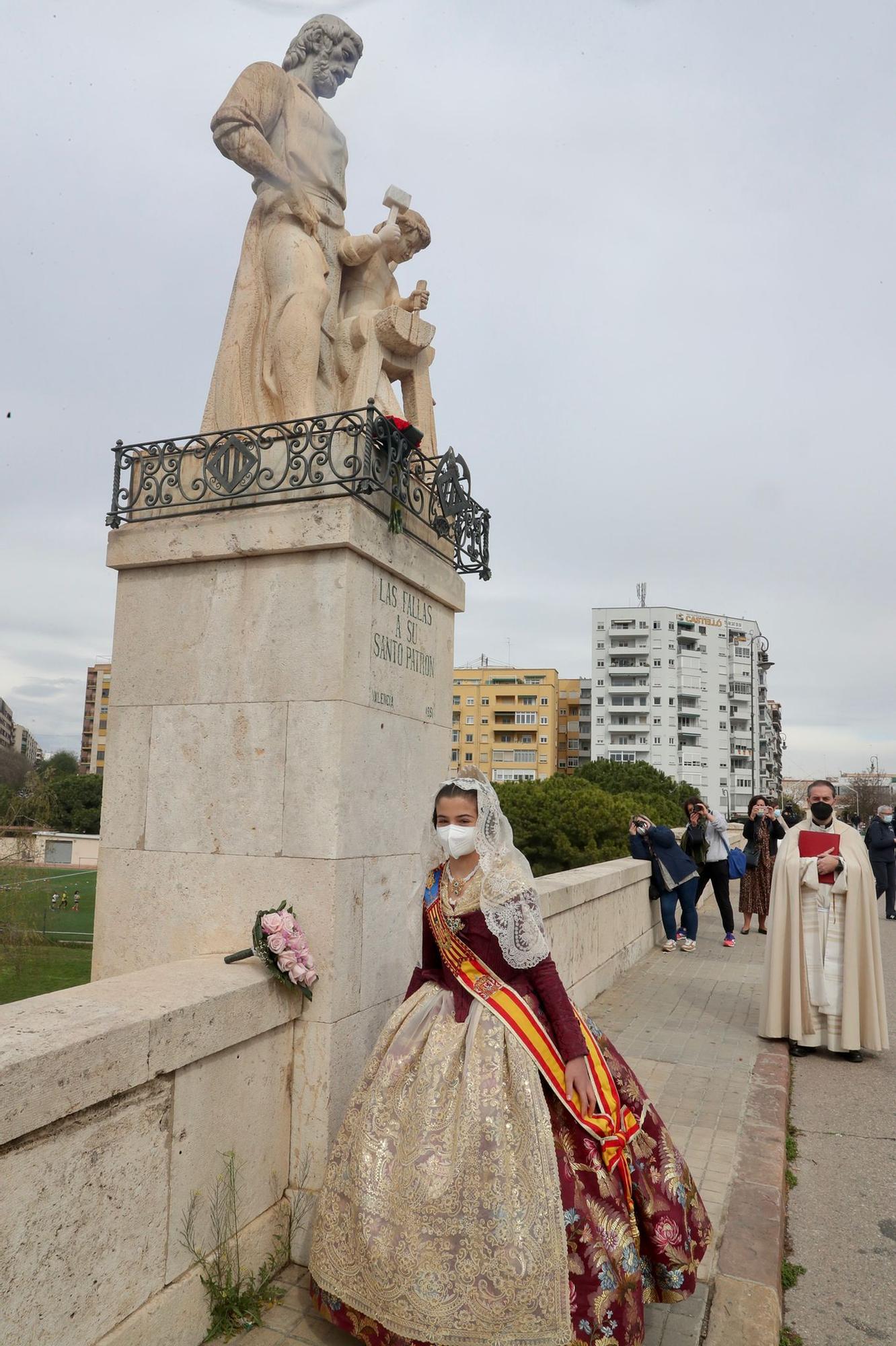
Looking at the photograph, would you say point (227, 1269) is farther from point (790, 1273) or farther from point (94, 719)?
point (94, 719)

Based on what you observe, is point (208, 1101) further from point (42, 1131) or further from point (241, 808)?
point (241, 808)

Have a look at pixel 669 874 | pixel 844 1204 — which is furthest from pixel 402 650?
pixel 669 874

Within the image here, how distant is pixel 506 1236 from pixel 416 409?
4.31m

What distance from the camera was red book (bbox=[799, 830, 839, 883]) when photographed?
22.7ft

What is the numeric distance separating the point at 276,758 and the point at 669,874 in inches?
316

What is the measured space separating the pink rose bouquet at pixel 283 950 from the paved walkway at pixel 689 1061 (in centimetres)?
113

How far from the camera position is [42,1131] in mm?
2324

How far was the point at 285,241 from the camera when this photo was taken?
185 inches

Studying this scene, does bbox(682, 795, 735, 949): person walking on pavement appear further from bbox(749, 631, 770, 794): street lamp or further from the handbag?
bbox(749, 631, 770, 794): street lamp

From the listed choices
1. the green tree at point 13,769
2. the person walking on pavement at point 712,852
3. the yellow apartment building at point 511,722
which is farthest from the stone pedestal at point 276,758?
the yellow apartment building at point 511,722

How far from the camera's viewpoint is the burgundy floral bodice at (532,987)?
2963mm

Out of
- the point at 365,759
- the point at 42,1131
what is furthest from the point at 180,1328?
the point at 365,759

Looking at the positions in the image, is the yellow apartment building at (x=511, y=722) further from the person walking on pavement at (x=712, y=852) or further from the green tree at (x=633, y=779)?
the person walking on pavement at (x=712, y=852)

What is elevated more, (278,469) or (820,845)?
(278,469)
